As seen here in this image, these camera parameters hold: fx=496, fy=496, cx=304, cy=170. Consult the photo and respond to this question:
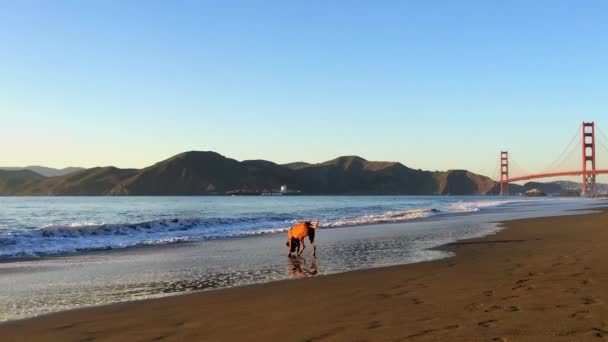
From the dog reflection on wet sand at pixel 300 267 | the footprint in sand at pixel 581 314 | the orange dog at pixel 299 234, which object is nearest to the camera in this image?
the footprint in sand at pixel 581 314

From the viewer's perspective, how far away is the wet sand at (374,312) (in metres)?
4.83

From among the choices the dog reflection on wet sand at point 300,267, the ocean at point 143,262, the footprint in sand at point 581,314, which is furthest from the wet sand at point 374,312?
the ocean at point 143,262

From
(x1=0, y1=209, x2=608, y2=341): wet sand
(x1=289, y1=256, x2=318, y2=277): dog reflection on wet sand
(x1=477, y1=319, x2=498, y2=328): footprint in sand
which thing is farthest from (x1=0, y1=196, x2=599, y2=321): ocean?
(x1=477, y1=319, x2=498, y2=328): footprint in sand

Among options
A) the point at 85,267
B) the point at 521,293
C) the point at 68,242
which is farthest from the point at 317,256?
the point at 68,242

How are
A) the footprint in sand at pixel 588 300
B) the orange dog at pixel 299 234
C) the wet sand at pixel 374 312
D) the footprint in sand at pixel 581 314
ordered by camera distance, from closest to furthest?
the wet sand at pixel 374 312 → the footprint in sand at pixel 581 314 → the footprint in sand at pixel 588 300 → the orange dog at pixel 299 234

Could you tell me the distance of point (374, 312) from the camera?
5.83m

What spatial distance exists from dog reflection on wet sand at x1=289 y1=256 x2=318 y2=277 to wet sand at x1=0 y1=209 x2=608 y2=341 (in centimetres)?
59

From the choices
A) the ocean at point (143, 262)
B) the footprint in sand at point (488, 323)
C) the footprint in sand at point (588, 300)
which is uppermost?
the footprint in sand at point (588, 300)

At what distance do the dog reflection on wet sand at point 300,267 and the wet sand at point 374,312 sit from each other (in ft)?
1.93

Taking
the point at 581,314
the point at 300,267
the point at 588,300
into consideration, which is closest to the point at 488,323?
the point at 581,314

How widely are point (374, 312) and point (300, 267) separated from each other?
4.86 meters

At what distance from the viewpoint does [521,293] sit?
6609mm

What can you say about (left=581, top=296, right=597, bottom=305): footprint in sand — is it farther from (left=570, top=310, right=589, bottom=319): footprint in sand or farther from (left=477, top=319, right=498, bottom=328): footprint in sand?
(left=477, top=319, right=498, bottom=328): footprint in sand

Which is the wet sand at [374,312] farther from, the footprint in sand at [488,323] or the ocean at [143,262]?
the ocean at [143,262]
